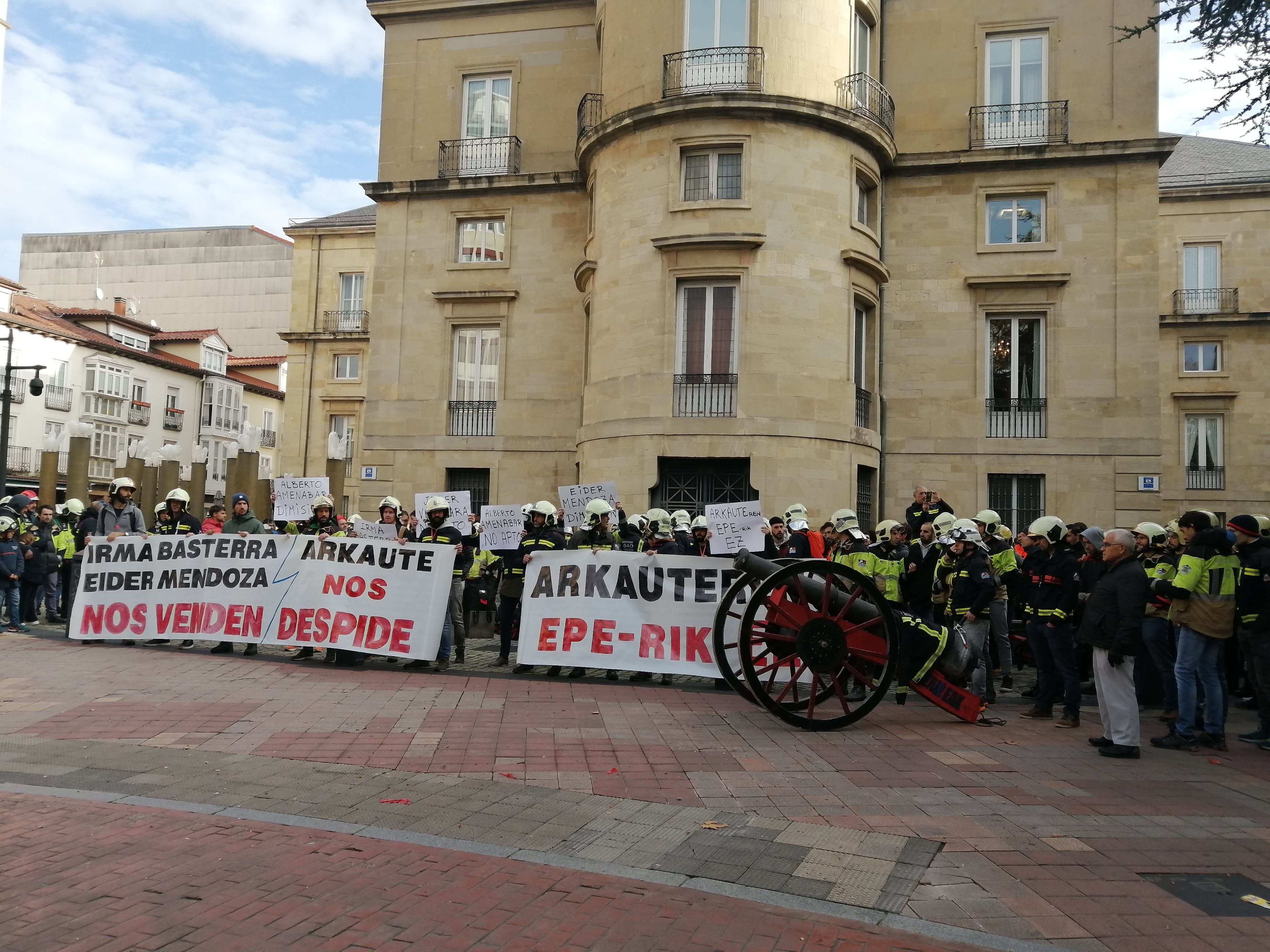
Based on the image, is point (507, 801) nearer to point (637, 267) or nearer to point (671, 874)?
point (671, 874)

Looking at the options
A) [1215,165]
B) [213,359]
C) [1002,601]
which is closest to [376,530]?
[1002,601]

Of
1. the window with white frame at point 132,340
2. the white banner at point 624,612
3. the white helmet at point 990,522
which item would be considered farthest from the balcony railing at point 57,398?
the white helmet at point 990,522

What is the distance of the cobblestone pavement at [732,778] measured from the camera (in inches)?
188

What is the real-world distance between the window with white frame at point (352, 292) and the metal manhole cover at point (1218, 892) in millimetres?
38919

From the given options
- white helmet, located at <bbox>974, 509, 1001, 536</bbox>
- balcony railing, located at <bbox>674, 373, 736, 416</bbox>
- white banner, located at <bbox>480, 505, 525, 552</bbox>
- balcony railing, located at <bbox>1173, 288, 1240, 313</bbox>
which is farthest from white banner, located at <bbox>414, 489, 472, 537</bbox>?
balcony railing, located at <bbox>1173, 288, 1240, 313</bbox>

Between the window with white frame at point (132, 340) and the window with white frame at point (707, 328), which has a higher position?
the window with white frame at point (132, 340)

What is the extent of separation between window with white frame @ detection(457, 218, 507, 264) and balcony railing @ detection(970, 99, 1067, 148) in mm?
10878

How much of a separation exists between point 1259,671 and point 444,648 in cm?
778

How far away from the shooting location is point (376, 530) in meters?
12.9

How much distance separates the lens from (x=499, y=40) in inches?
951

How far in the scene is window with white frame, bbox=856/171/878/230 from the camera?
70.3 feet

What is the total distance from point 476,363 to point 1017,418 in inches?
484

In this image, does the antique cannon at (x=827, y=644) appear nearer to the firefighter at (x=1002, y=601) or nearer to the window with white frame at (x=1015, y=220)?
the firefighter at (x=1002, y=601)

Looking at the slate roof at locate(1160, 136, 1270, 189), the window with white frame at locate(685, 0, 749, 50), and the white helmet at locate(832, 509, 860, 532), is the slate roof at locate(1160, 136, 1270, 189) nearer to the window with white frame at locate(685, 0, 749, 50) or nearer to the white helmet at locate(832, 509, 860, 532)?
the window with white frame at locate(685, 0, 749, 50)
